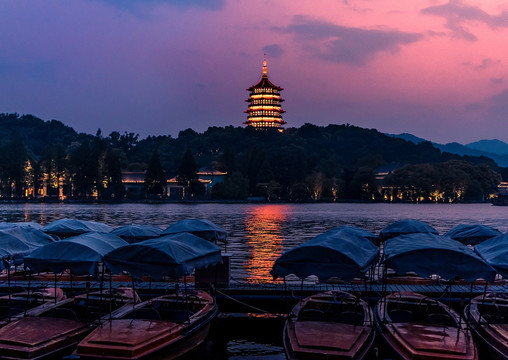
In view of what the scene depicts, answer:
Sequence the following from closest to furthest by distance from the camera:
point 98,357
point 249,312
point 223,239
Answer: point 98,357 → point 249,312 → point 223,239

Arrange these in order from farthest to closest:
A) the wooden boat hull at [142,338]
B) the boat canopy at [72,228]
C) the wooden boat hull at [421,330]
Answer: the boat canopy at [72,228] < the wooden boat hull at [142,338] < the wooden boat hull at [421,330]

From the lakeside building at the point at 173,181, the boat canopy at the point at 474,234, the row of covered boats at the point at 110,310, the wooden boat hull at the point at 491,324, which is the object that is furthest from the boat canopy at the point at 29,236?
the lakeside building at the point at 173,181

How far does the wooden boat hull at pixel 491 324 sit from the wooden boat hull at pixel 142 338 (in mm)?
6389

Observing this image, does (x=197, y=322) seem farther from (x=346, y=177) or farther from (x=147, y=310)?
(x=346, y=177)

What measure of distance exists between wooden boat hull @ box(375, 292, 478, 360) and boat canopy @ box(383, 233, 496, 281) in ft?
4.00

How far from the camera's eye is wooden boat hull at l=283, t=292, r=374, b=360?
11.8 meters

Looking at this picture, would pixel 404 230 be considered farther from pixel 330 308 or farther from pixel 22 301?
pixel 22 301

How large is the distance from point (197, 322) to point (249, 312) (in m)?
4.91

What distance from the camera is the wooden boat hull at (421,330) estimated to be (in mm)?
11604

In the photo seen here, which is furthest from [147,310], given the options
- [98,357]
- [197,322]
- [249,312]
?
[249,312]

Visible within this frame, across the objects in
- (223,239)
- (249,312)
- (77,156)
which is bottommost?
(249,312)

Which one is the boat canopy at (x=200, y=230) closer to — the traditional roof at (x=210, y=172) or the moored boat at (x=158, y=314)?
the moored boat at (x=158, y=314)

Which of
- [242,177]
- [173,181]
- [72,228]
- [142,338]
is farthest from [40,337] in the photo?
[173,181]

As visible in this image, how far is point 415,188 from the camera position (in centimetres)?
16862
